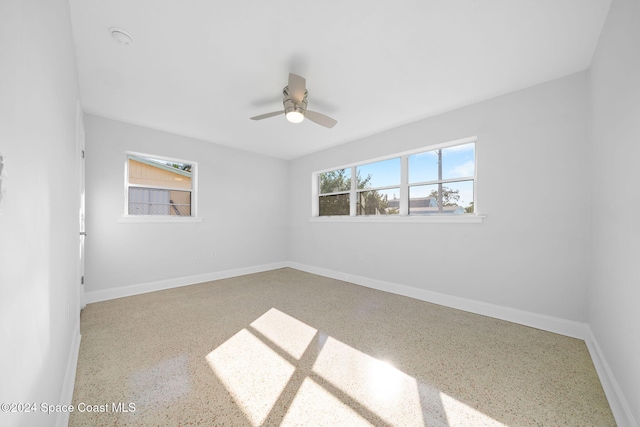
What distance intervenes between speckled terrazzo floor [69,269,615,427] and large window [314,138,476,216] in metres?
1.47

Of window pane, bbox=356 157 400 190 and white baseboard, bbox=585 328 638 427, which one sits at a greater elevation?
window pane, bbox=356 157 400 190

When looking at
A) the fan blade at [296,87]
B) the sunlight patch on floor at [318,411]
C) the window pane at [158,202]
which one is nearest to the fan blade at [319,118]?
the fan blade at [296,87]

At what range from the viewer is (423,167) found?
11.6 feet

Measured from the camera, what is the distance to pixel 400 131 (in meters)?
3.68

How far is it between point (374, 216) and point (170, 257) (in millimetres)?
3460

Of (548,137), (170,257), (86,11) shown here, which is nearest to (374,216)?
(548,137)

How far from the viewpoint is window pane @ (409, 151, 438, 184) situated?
3.41 meters

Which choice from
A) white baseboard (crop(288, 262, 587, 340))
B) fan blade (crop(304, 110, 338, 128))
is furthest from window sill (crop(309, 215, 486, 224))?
fan blade (crop(304, 110, 338, 128))

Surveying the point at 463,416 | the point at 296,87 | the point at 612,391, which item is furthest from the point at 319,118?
the point at 612,391

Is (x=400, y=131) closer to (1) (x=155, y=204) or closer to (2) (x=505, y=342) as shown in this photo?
(2) (x=505, y=342)

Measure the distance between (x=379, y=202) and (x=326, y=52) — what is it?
2565mm

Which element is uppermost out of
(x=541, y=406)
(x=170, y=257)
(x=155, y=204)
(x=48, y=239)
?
(x=155, y=204)

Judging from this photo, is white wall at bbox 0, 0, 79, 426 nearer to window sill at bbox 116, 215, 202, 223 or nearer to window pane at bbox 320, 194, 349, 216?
window sill at bbox 116, 215, 202, 223

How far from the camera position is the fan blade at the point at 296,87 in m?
2.20
